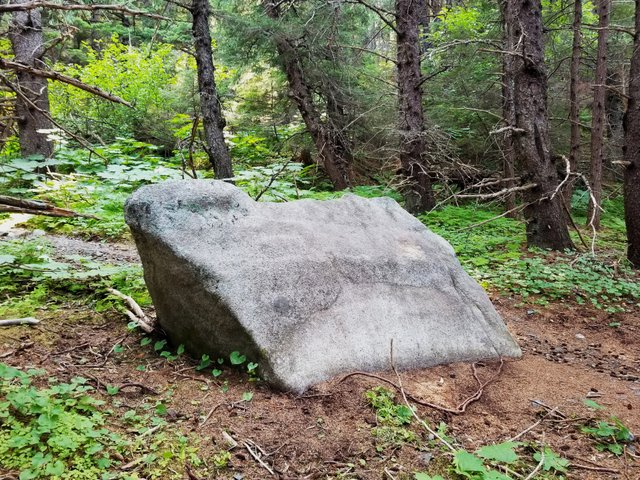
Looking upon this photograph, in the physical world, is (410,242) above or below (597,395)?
above

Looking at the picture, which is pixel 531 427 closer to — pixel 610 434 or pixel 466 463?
pixel 610 434

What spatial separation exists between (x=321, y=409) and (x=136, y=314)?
1.80 m

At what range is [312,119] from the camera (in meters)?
10.7

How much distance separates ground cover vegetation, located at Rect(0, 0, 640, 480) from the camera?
205 centimetres

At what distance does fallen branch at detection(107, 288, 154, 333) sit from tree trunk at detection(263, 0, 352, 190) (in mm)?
7242

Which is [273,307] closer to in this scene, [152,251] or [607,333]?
[152,251]

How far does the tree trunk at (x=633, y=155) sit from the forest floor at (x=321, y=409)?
3.29 m

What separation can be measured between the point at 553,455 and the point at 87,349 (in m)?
2.83

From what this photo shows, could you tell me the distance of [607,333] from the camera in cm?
433

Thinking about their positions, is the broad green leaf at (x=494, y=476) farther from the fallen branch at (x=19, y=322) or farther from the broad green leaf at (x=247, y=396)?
the fallen branch at (x=19, y=322)

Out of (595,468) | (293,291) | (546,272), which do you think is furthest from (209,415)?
(546,272)

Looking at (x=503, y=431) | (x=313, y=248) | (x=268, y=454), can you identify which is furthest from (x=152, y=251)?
(x=503, y=431)

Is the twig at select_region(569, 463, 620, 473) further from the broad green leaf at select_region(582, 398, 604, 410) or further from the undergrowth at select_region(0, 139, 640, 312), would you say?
the undergrowth at select_region(0, 139, 640, 312)

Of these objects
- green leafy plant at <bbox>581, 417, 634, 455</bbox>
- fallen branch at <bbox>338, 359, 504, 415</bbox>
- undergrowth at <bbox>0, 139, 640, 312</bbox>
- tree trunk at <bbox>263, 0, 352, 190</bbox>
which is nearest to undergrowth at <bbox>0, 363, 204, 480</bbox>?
fallen branch at <bbox>338, 359, 504, 415</bbox>
